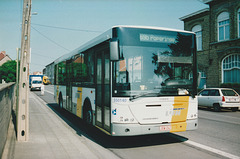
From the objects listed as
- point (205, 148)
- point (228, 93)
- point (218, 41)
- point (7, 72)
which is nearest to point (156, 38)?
point (205, 148)

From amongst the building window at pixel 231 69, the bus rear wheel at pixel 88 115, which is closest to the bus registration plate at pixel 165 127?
the bus rear wheel at pixel 88 115

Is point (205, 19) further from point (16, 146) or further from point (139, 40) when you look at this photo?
point (16, 146)

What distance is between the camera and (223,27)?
23656 mm

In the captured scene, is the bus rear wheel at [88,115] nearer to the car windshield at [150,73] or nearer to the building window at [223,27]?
the car windshield at [150,73]

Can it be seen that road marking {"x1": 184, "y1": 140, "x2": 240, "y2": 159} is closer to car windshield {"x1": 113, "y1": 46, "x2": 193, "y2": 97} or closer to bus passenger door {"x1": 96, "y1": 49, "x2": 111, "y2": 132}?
car windshield {"x1": 113, "y1": 46, "x2": 193, "y2": 97}

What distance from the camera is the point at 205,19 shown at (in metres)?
25.6

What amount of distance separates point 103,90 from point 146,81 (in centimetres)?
140

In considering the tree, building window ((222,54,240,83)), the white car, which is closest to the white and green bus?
the white car

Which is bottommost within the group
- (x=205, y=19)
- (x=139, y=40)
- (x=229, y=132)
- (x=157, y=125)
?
(x=229, y=132)

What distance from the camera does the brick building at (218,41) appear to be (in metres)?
22.1

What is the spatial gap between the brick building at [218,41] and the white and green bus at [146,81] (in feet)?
59.3

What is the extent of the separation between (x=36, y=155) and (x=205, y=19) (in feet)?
81.8

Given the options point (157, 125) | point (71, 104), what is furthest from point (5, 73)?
point (157, 125)

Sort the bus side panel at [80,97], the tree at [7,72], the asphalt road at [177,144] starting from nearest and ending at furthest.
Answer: the asphalt road at [177,144] < the bus side panel at [80,97] < the tree at [7,72]
